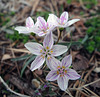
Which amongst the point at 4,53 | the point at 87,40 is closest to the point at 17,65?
the point at 4,53

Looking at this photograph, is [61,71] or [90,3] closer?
[61,71]

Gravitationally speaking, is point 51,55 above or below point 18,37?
below

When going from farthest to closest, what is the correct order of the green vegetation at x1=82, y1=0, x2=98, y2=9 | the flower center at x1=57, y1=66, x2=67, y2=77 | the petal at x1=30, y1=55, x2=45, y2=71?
the green vegetation at x1=82, y1=0, x2=98, y2=9 → the flower center at x1=57, y1=66, x2=67, y2=77 → the petal at x1=30, y1=55, x2=45, y2=71

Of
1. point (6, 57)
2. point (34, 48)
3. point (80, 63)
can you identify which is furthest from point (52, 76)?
point (6, 57)

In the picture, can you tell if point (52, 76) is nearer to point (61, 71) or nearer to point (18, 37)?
point (61, 71)

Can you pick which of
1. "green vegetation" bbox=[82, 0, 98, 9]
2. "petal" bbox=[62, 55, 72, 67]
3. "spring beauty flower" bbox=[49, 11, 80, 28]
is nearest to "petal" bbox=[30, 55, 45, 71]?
"petal" bbox=[62, 55, 72, 67]

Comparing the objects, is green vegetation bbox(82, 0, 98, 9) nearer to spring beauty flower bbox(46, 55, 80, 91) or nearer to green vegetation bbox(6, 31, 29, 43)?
green vegetation bbox(6, 31, 29, 43)

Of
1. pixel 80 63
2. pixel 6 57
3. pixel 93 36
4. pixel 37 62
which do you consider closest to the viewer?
pixel 37 62
